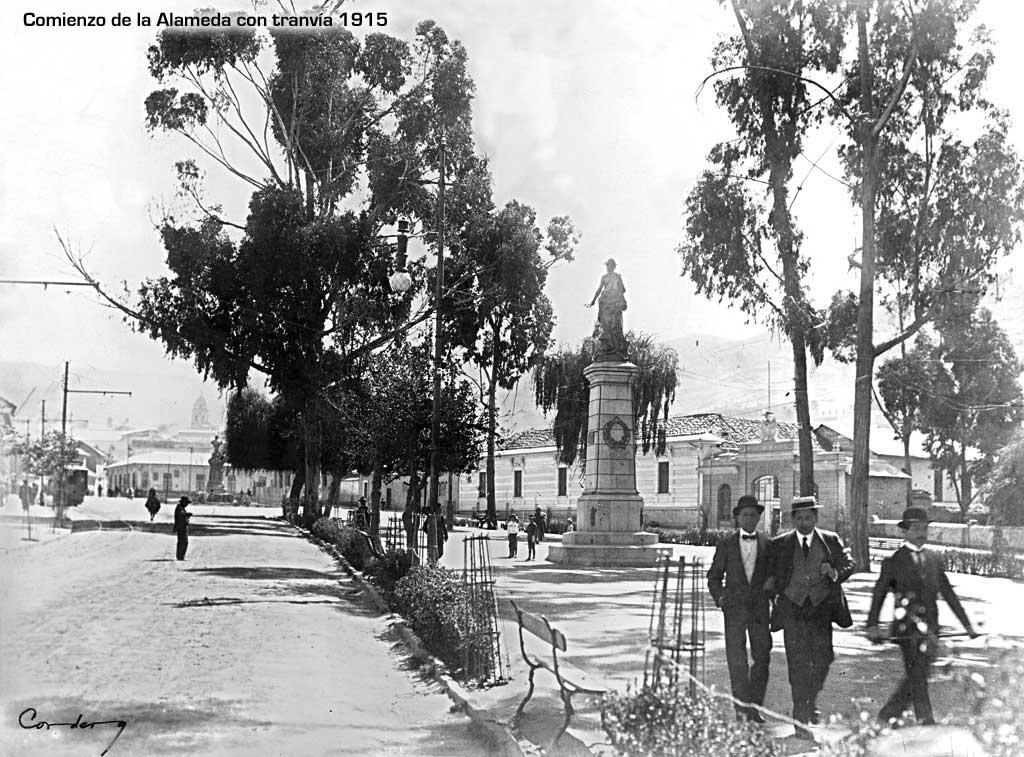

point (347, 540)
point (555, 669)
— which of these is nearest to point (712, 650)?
point (555, 669)

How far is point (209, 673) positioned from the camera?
8070mm

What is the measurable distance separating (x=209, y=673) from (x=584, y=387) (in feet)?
Result: 39.8

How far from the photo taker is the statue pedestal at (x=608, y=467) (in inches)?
720

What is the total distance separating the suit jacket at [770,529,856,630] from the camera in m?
4.88

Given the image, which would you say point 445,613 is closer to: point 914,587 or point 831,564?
point 831,564

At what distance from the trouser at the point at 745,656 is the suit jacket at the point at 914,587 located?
0.50 meters

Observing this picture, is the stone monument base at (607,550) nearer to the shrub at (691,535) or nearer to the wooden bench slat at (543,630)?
the shrub at (691,535)

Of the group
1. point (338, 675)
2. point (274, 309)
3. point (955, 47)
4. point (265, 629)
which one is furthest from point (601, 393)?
point (955, 47)

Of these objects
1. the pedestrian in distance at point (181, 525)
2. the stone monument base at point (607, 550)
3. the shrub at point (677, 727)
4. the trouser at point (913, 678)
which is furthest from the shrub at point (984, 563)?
the pedestrian in distance at point (181, 525)

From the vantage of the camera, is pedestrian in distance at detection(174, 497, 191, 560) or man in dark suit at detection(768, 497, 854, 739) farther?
pedestrian in distance at detection(174, 497, 191, 560)

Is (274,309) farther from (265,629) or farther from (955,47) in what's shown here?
(955,47)

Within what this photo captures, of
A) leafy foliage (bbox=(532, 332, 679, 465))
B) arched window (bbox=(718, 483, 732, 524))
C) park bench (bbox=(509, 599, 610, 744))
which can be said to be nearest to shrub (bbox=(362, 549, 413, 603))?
leafy foliage (bbox=(532, 332, 679, 465))

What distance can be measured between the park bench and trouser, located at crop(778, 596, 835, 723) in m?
1.05
